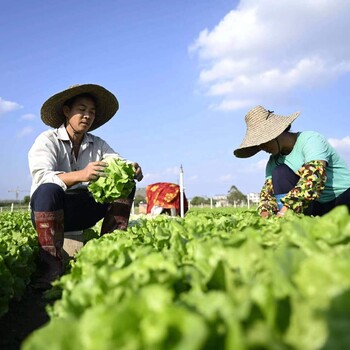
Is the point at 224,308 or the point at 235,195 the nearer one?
the point at 224,308

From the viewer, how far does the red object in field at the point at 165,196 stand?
1380 centimetres

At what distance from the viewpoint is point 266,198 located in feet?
17.4

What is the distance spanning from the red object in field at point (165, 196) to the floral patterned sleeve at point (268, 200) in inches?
333

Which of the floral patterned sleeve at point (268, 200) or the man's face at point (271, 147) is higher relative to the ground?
the man's face at point (271, 147)

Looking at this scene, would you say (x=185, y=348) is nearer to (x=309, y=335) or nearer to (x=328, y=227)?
(x=309, y=335)

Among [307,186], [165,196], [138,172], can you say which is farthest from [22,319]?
[165,196]

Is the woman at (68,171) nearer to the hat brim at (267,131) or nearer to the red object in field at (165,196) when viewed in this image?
the hat brim at (267,131)

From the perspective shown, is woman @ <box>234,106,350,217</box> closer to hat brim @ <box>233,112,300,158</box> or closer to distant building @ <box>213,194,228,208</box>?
hat brim @ <box>233,112,300,158</box>

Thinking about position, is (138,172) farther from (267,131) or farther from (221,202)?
(221,202)

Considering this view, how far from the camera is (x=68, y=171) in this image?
17.1 feet

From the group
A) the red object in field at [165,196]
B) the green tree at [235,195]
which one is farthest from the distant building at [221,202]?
the red object in field at [165,196]

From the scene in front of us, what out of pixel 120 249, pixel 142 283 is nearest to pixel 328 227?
pixel 142 283

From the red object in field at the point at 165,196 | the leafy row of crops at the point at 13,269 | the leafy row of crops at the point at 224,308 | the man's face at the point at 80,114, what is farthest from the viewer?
the red object in field at the point at 165,196

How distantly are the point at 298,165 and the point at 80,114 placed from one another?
2.40m
